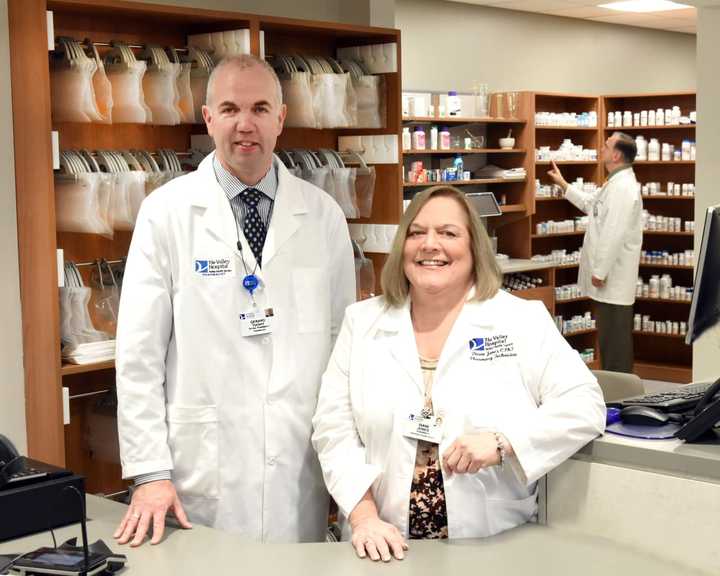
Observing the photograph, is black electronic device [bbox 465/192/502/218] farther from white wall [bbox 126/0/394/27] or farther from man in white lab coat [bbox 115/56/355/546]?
man in white lab coat [bbox 115/56/355/546]

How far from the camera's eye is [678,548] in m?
2.19

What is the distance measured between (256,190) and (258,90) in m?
0.30

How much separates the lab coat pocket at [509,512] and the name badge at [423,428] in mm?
200

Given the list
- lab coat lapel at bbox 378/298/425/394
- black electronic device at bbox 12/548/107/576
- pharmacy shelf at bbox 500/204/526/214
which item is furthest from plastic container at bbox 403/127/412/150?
black electronic device at bbox 12/548/107/576

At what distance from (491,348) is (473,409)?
0.52 ft

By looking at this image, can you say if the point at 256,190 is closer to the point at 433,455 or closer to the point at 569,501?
the point at 433,455

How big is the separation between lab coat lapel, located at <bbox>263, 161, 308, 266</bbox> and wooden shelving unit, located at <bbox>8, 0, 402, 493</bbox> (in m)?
1.12

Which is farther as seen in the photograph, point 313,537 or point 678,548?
point 313,537

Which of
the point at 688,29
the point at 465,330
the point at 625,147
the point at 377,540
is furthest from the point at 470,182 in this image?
the point at 377,540

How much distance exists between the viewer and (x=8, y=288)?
12.5 ft

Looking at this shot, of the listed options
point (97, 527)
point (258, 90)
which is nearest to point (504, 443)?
point (97, 527)

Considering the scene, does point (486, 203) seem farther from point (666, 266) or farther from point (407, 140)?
point (666, 266)

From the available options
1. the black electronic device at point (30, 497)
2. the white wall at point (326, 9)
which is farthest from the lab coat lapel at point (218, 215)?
the white wall at point (326, 9)

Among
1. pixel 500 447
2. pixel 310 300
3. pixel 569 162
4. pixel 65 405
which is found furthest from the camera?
pixel 569 162
